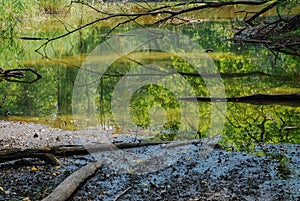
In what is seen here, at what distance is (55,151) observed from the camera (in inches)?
188

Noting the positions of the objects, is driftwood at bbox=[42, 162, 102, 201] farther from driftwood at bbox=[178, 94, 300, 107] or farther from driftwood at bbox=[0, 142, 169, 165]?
driftwood at bbox=[178, 94, 300, 107]

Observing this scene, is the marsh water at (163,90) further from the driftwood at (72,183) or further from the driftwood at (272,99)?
the driftwood at (72,183)

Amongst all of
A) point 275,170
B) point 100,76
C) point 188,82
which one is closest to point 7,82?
point 100,76

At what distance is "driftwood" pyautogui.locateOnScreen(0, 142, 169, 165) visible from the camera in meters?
4.49

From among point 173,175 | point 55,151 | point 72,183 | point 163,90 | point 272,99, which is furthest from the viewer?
point 163,90

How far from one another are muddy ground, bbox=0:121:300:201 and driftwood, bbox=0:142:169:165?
77mm

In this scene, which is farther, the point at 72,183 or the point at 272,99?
the point at 272,99

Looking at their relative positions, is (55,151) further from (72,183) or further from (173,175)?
(173,175)

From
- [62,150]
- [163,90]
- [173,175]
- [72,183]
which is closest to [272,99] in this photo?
[163,90]

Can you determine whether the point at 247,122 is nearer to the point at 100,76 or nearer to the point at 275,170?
the point at 275,170

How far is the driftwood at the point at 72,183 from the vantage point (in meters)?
3.55

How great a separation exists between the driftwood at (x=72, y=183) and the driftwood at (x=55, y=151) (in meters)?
0.49

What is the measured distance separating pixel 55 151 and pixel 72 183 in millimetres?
1065

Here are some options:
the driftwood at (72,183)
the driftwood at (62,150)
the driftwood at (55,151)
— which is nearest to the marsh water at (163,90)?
the driftwood at (62,150)
